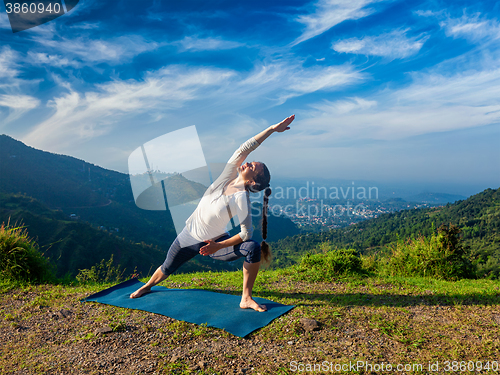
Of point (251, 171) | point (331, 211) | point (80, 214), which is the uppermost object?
point (251, 171)

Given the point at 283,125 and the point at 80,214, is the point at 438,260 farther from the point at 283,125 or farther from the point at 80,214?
Answer: the point at 80,214

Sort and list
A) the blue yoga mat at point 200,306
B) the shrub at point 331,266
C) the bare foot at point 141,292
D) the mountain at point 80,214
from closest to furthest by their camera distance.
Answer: the blue yoga mat at point 200,306 → the bare foot at point 141,292 → the shrub at point 331,266 → the mountain at point 80,214

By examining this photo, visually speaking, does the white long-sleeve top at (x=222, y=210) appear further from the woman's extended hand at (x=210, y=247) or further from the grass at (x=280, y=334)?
the grass at (x=280, y=334)

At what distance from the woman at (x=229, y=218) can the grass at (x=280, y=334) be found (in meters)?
0.65

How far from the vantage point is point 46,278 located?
4.96m

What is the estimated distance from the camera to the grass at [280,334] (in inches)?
93.1

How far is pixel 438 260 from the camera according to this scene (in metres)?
5.45

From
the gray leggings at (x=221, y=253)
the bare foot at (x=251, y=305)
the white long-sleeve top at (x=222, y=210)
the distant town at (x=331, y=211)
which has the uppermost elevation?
the white long-sleeve top at (x=222, y=210)

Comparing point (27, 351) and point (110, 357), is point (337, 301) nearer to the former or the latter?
point (110, 357)

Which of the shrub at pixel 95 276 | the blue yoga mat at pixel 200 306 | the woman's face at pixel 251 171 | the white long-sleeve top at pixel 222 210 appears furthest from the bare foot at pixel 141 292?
the woman's face at pixel 251 171

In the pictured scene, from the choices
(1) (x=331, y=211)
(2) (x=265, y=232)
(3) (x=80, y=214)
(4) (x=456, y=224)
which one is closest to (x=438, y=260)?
(2) (x=265, y=232)

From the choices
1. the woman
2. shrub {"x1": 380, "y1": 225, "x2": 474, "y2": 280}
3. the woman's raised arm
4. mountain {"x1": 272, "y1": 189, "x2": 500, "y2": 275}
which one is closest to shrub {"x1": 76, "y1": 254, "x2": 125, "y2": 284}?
the woman

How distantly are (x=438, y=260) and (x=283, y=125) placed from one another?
4.15 meters

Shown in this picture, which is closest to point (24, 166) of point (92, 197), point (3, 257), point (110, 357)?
point (92, 197)
